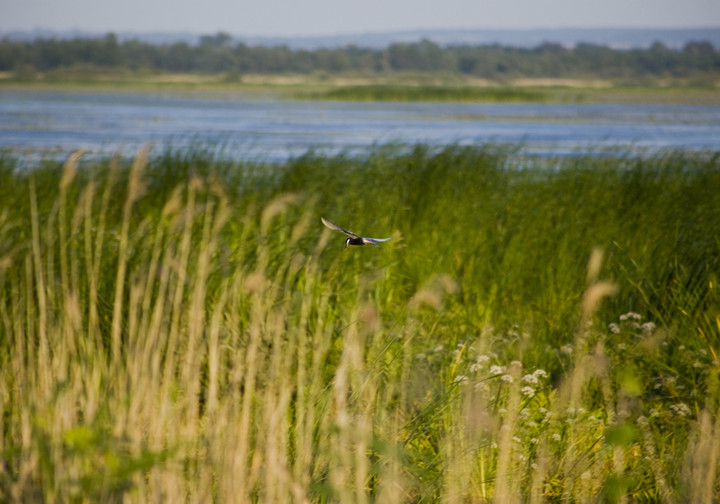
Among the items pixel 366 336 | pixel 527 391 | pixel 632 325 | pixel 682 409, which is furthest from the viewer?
pixel 632 325

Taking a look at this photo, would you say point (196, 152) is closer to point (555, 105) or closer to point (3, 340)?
point (3, 340)

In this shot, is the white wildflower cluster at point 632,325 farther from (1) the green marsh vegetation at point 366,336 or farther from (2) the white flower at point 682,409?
(2) the white flower at point 682,409

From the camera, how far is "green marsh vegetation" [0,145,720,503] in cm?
262

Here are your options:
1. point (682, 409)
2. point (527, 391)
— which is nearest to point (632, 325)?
point (682, 409)

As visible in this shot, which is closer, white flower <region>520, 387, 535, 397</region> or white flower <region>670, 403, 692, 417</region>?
white flower <region>520, 387, 535, 397</region>

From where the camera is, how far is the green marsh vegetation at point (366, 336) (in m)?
2.62

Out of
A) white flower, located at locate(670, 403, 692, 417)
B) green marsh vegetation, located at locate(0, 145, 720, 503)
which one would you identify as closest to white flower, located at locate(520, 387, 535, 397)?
green marsh vegetation, located at locate(0, 145, 720, 503)

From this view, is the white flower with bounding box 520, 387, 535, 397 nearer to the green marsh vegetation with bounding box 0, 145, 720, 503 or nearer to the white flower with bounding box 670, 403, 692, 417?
the green marsh vegetation with bounding box 0, 145, 720, 503

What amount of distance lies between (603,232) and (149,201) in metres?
4.52

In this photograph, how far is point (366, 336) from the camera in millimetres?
4367

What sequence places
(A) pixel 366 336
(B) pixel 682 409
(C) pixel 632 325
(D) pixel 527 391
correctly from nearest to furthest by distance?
(D) pixel 527 391 < (B) pixel 682 409 < (A) pixel 366 336 < (C) pixel 632 325

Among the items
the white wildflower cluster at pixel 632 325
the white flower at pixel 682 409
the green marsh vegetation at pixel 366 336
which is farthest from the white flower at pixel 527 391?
the white wildflower cluster at pixel 632 325

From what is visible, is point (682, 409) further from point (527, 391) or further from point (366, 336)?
point (366, 336)

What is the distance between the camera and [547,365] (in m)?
4.48
